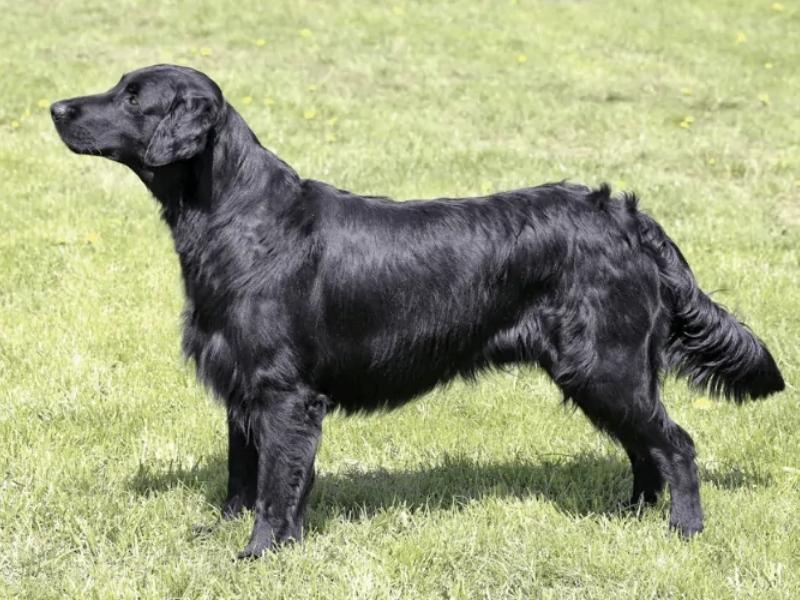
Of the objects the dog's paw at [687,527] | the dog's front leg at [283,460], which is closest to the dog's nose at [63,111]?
the dog's front leg at [283,460]

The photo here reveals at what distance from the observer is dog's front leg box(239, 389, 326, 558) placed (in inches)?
163

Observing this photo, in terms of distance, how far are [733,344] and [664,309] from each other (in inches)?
14.4

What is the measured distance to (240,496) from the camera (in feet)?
15.0

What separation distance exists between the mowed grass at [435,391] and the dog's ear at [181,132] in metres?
1.51

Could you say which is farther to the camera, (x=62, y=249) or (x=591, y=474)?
(x=62, y=249)

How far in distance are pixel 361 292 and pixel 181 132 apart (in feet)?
3.07

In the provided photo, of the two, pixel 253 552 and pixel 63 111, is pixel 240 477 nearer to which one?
pixel 253 552

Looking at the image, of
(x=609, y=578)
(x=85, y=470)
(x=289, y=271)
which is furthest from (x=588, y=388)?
(x=85, y=470)

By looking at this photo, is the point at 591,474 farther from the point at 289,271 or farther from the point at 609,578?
the point at 289,271

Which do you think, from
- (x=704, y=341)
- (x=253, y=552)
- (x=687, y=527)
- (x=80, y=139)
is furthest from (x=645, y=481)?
(x=80, y=139)

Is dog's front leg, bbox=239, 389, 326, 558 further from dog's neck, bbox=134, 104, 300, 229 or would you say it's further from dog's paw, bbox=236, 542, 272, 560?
dog's neck, bbox=134, 104, 300, 229

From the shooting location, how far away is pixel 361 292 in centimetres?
422

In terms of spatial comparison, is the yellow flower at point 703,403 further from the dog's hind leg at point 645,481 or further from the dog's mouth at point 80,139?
the dog's mouth at point 80,139

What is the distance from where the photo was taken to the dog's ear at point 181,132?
3.99 meters
